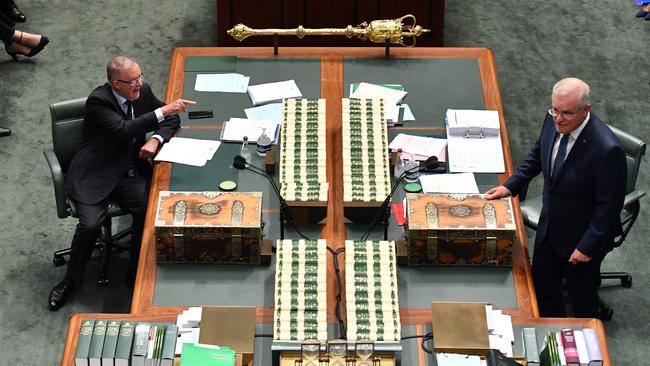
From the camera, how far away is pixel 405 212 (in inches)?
200

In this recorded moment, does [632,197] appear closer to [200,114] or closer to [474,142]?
[474,142]

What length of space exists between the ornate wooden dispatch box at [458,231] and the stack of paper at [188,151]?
4.33 ft

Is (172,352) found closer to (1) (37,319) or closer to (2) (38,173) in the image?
(1) (37,319)

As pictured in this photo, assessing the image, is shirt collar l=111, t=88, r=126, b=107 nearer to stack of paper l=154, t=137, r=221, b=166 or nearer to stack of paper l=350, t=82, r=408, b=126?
stack of paper l=154, t=137, r=221, b=166

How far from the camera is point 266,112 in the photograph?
6172mm

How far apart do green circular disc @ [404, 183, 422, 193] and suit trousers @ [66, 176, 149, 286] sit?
5.28ft

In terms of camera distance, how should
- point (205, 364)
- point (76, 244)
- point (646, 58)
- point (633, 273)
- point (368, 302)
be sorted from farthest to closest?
point (646, 58) < point (633, 273) < point (76, 244) < point (368, 302) < point (205, 364)

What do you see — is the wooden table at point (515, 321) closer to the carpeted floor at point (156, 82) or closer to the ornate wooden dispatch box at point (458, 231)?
the ornate wooden dispatch box at point (458, 231)

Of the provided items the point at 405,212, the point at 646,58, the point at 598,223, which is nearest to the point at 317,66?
the point at 405,212

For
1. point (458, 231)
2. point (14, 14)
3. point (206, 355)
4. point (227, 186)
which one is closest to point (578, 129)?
point (458, 231)

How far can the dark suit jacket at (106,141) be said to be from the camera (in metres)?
5.81

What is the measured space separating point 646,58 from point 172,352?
562cm

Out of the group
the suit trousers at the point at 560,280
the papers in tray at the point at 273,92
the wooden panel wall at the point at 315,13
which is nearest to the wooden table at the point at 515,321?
the suit trousers at the point at 560,280

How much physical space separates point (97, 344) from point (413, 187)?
6.56 feet
